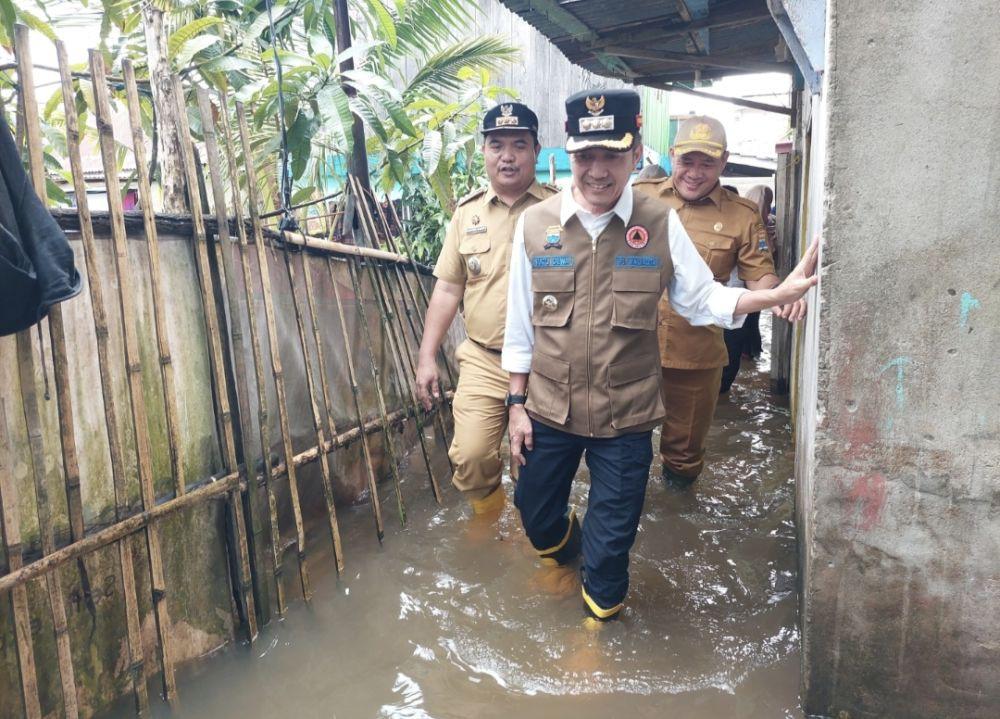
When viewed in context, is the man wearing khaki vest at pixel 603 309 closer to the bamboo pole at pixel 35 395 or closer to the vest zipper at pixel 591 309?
the vest zipper at pixel 591 309

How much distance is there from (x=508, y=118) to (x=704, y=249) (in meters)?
1.14

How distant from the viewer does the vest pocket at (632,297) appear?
242cm

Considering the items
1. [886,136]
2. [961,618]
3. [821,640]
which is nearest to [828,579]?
[821,640]

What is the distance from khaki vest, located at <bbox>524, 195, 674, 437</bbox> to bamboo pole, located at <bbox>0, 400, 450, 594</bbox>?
45.5 inches

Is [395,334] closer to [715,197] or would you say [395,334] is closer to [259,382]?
[259,382]

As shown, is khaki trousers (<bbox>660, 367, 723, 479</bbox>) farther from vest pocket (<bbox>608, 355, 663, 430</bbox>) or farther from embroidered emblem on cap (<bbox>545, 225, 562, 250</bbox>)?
embroidered emblem on cap (<bbox>545, 225, 562, 250</bbox>)

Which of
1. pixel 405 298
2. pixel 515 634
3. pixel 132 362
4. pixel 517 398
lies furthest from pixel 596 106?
pixel 405 298

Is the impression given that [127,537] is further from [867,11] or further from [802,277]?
[867,11]

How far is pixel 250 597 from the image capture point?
2645mm

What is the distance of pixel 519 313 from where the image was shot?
266 centimetres

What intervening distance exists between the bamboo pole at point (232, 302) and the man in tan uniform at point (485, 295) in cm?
99

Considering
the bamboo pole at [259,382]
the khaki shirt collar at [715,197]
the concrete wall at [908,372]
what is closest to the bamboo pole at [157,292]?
the bamboo pole at [259,382]

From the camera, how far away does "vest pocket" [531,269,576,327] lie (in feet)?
8.12

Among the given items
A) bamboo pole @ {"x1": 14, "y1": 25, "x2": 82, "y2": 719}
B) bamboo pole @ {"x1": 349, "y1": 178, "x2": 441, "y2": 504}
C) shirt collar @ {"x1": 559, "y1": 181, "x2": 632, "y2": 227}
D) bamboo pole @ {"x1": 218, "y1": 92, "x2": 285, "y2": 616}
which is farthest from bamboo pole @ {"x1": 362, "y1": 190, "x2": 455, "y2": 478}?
bamboo pole @ {"x1": 14, "y1": 25, "x2": 82, "y2": 719}
